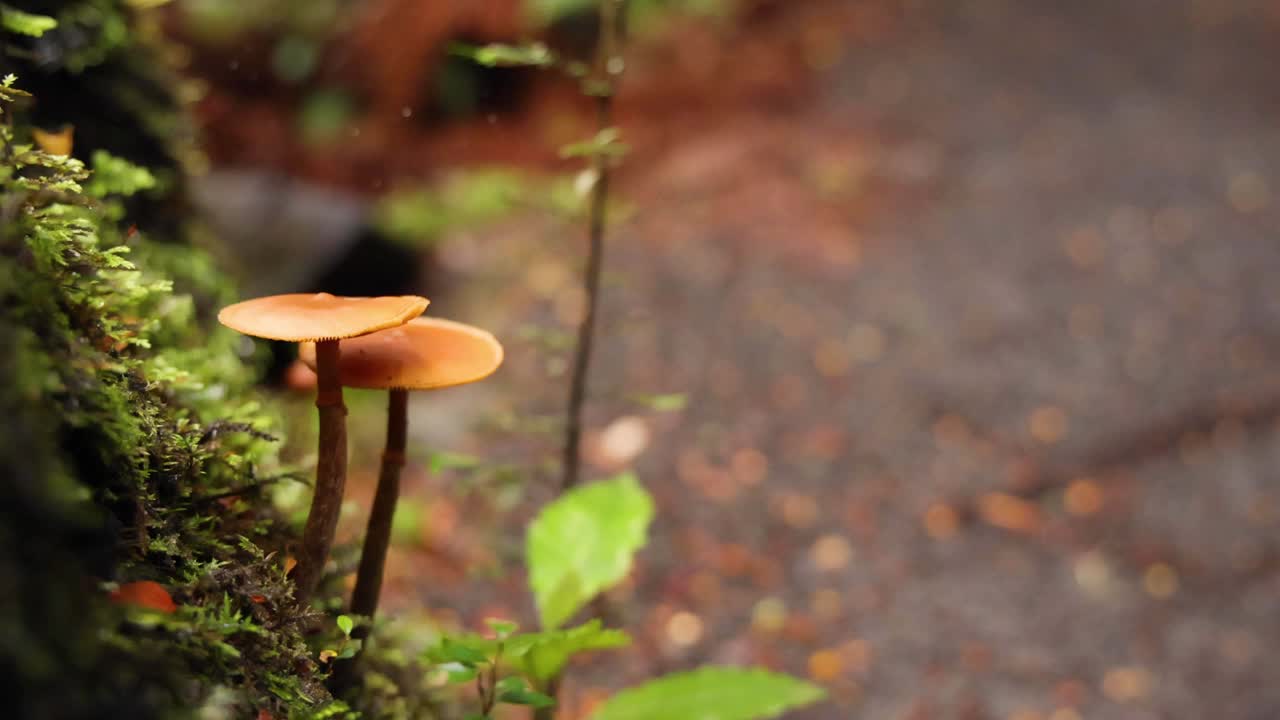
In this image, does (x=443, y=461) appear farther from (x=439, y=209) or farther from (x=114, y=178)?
(x=439, y=209)

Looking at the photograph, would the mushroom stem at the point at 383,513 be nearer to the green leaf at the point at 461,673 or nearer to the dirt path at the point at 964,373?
the green leaf at the point at 461,673

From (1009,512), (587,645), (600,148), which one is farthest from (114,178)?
(1009,512)

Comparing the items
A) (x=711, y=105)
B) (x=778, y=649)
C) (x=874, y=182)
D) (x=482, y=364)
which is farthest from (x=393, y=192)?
(x=482, y=364)

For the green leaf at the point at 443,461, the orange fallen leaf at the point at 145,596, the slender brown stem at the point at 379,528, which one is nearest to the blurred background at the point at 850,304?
the green leaf at the point at 443,461

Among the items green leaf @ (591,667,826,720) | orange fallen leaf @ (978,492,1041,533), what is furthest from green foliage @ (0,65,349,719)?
orange fallen leaf @ (978,492,1041,533)

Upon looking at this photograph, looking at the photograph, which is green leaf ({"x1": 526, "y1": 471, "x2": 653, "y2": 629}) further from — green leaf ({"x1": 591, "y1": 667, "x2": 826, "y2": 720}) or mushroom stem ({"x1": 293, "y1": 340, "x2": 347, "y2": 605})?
mushroom stem ({"x1": 293, "y1": 340, "x2": 347, "y2": 605})

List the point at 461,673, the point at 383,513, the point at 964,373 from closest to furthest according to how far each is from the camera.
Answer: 1. the point at 461,673
2. the point at 383,513
3. the point at 964,373
